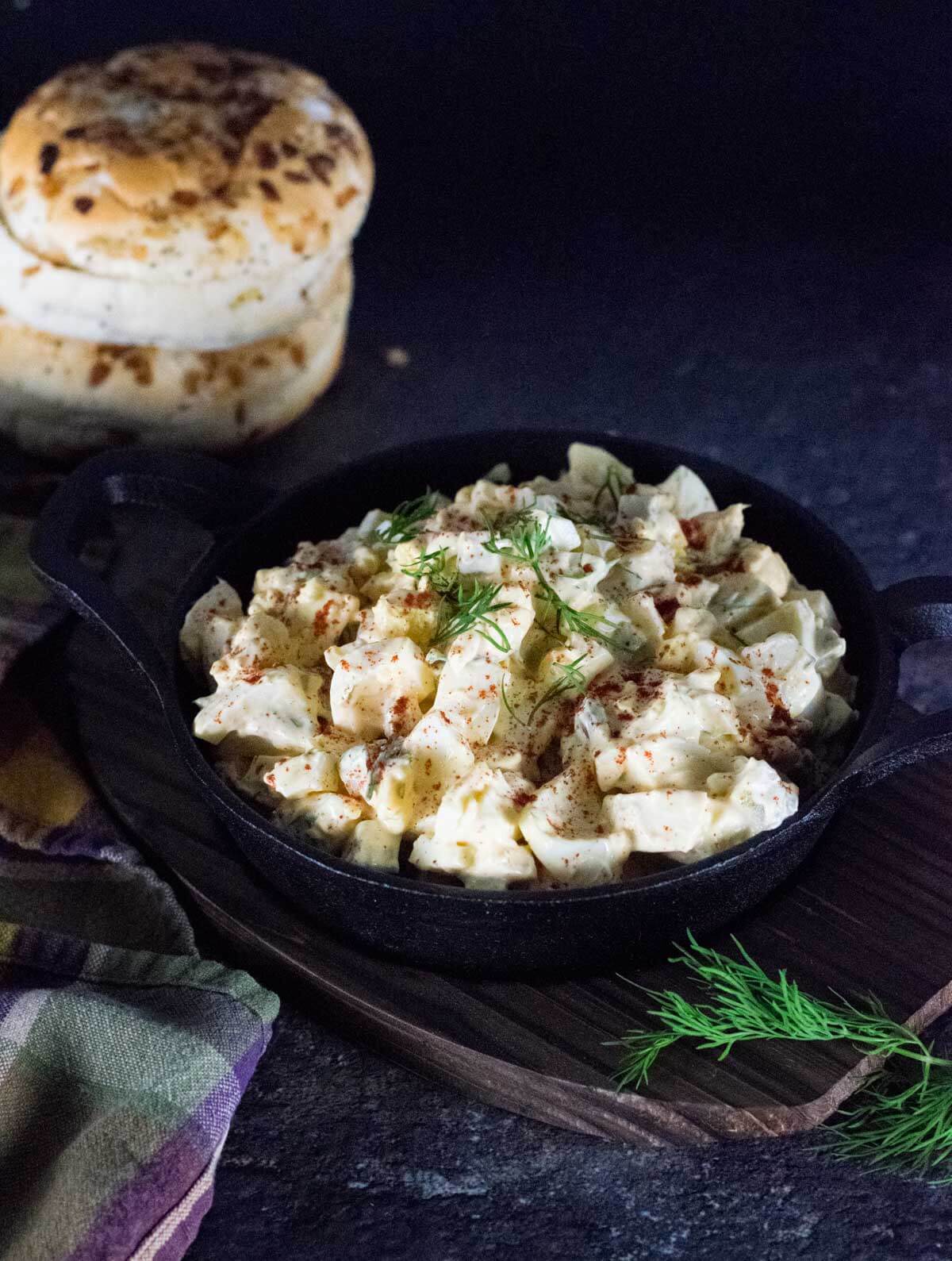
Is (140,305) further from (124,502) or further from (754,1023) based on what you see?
(754,1023)

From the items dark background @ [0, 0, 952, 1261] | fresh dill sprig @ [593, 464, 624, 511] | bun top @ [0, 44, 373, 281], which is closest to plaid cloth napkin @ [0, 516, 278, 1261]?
fresh dill sprig @ [593, 464, 624, 511]

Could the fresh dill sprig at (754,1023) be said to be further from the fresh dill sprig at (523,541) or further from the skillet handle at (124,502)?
the skillet handle at (124,502)

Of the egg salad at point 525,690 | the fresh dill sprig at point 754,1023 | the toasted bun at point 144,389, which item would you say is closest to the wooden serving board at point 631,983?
the fresh dill sprig at point 754,1023

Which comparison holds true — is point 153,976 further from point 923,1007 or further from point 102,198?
point 102,198

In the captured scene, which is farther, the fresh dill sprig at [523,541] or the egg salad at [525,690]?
the fresh dill sprig at [523,541]

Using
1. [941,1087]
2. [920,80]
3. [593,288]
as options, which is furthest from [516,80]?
[941,1087]

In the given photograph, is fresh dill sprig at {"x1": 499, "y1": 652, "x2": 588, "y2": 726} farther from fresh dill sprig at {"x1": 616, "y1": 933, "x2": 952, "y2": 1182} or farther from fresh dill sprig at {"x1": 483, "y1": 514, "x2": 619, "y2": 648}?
fresh dill sprig at {"x1": 616, "y1": 933, "x2": 952, "y2": 1182}
